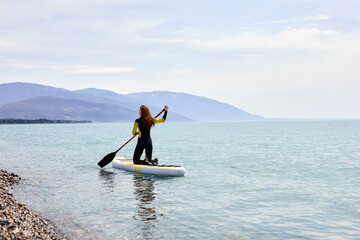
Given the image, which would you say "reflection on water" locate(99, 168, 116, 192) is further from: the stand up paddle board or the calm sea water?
the stand up paddle board

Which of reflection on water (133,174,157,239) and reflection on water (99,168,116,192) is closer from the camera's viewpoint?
reflection on water (133,174,157,239)

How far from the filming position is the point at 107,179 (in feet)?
58.4

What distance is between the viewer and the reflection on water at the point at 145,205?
9.72m

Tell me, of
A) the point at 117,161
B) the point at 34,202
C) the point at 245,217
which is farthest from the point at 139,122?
the point at 245,217

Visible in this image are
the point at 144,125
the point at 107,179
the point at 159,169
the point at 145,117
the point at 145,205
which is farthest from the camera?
the point at 159,169

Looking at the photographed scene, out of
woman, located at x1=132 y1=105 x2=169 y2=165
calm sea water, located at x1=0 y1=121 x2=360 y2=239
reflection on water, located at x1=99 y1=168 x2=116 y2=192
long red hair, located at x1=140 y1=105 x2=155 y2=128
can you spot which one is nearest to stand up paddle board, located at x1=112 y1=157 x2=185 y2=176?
calm sea water, located at x1=0 y1=121 x2=360 y2=239

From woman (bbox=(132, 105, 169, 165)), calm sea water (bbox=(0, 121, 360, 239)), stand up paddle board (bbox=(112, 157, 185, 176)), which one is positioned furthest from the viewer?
stand up paddle board (bbox=(112, 157, 185, 176))

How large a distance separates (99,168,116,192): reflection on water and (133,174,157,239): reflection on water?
1160mm

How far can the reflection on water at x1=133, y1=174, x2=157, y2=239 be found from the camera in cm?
972

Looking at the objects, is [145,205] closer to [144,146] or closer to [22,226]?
[22,226]

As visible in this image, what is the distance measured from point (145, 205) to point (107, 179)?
6.11m

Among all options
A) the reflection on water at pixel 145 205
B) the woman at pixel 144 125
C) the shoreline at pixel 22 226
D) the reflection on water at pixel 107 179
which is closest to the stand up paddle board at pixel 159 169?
the reflection on water at pixel 145 205

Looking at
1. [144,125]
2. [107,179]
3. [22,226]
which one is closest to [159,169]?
[144,125]

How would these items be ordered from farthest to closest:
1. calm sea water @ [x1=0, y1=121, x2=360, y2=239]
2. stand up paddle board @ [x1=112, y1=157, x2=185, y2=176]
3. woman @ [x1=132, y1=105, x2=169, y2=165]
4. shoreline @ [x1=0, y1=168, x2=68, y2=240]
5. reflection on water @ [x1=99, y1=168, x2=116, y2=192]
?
stand up paddle board @ [x1=112, y1=157, x2=185, y2=176] < woman @ [x1=132, y1=105, x2=169, y2=165] < reflection on water @ [x1=99, y1=168, x2=116, y2=192] < calm sea water @ [x1=0, y1=121, x2=360, y2=239] < shoreline @ [x1=0, y1=168, x2=68, y2=240]
